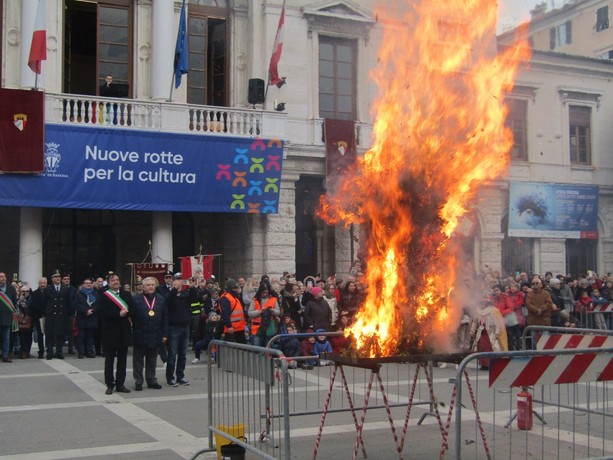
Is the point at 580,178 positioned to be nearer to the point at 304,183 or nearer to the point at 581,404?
the point at 304,183

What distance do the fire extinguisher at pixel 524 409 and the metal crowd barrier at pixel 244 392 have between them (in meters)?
2.88

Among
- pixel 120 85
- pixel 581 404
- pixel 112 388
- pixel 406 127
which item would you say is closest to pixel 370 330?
pixel 406 127

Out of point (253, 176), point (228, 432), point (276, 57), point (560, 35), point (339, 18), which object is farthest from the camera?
point (560, 35)

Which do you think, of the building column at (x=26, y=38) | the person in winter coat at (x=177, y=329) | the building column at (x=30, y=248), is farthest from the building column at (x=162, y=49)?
the person in winter coat at (x=177, y=329)

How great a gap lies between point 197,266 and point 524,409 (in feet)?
41.2

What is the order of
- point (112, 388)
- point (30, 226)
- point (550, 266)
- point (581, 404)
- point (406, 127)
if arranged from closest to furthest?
point (406, 127), point (581, 404), point (112, 388), point (30, 226), point (550, 266)

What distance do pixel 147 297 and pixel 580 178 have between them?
868 inches

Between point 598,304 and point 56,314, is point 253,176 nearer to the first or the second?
point 56,314

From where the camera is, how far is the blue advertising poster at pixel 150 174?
20.4 meters

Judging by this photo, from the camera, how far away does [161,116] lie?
72.3ft

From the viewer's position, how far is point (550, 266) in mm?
29469

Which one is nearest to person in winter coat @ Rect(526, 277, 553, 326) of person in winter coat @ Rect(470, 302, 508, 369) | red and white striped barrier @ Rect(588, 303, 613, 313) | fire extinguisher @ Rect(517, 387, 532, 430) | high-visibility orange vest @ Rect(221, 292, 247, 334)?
person in winter coat @ Rect(470, 302, 508, 369)

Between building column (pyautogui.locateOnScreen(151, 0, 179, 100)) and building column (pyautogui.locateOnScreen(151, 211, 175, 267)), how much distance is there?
10.8 feet

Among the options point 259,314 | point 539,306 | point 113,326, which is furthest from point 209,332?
point 539,306
